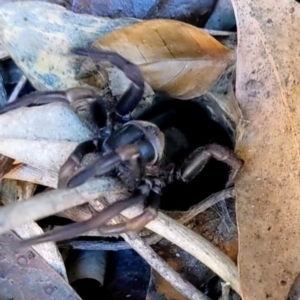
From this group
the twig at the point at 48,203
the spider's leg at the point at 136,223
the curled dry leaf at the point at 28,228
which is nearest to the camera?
the twig at the point at 48,203

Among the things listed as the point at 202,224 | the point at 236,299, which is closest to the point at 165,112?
the point at 202,224

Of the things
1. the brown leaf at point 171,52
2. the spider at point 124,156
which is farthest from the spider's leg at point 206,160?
the brown leaf at point 171,52

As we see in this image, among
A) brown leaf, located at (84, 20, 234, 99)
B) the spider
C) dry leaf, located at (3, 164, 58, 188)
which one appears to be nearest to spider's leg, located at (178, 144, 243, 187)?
the spider

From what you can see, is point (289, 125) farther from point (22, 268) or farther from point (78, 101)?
point (22, 268)

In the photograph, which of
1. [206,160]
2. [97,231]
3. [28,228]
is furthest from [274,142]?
[28,228]

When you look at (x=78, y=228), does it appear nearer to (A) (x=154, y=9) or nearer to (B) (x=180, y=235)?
(B) (x=180, y=235)

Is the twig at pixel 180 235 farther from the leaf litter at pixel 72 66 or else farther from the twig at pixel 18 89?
the twig at pixel 18 89

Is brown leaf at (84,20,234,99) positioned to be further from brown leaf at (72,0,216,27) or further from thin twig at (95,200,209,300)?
thin twig at (95,200,209,300)
